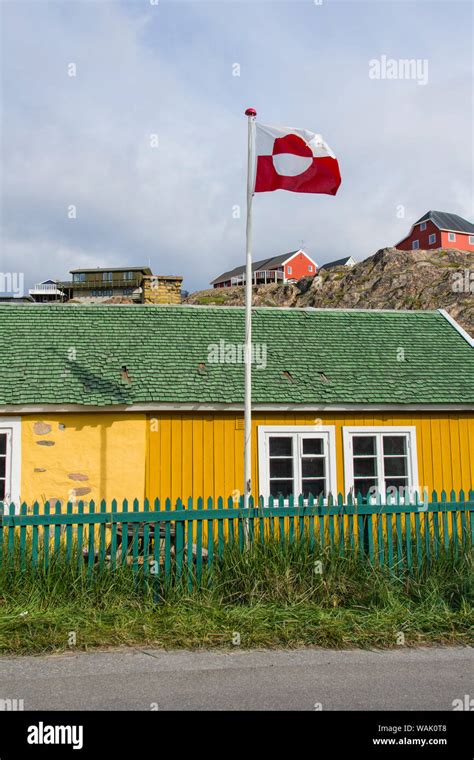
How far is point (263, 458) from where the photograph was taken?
10242mm

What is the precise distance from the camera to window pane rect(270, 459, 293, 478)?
1035 centimetres

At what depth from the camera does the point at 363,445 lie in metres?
10.7

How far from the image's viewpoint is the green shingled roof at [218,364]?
33.2 ft

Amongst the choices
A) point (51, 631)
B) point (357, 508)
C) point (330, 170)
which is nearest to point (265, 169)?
point (330, 170)

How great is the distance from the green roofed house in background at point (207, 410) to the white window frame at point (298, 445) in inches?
0.8

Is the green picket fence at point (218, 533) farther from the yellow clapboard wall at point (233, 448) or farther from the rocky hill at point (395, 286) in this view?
Result: the rocky hill at point (395, 286)

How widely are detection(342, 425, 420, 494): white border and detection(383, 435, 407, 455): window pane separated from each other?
0.12m

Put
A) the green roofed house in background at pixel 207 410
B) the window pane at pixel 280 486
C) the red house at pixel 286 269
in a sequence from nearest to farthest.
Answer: the green roofed house in background at pixel 207 410
the window pane at pixel 280 486
the red house at pixel 286 269

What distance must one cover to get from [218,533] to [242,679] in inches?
77.5

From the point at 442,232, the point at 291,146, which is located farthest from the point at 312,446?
A: the point at 442,232

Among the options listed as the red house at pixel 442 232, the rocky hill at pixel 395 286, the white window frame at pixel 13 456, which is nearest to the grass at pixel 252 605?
the white window frame at pixel 13 456

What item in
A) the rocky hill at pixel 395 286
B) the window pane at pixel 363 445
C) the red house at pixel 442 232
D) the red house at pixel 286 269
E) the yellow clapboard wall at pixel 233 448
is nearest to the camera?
the yellow clapboard wall at pixel 233 448
